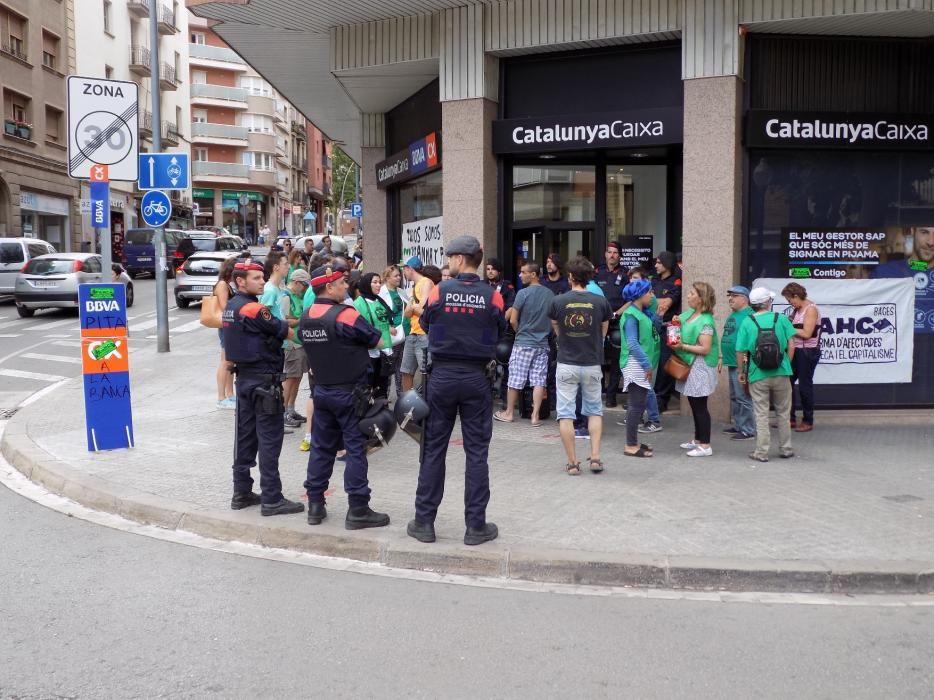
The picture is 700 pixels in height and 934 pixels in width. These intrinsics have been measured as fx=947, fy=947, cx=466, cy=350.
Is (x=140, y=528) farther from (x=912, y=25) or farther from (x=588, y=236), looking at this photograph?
(x=912, y=25)

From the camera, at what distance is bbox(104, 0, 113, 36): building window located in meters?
44.8

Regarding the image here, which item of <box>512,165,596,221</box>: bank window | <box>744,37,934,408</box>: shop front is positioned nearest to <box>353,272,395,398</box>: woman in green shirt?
<box>512,165,596,221</box>: bank window

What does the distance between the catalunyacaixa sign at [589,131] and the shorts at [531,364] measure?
2.64 m

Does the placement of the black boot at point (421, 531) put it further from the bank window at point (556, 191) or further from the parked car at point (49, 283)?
the parked car at point (49, 283)

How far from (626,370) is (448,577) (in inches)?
139

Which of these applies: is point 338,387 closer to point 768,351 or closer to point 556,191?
point 768,351

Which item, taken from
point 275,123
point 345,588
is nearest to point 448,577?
point 345,588

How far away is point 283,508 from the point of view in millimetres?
6703

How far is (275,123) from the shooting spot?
7644cm

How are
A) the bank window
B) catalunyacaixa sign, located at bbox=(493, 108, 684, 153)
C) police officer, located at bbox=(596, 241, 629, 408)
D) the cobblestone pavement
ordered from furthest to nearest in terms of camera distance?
the bank window, police officer, located at bbox=(596, 241, 629, 408), catalunyacaixa sign, located at bbox=(493, 108, 684, 153), the cobblestone pavement

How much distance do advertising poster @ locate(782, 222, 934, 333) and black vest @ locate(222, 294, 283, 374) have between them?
633 centimetres

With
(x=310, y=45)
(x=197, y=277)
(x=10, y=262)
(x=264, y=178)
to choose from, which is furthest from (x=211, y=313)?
(x=264, y=178)

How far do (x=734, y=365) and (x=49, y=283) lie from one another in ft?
59.4

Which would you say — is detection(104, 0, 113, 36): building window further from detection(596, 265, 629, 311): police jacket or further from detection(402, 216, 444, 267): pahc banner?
detection(596, 265, 629, 311): police jacket
